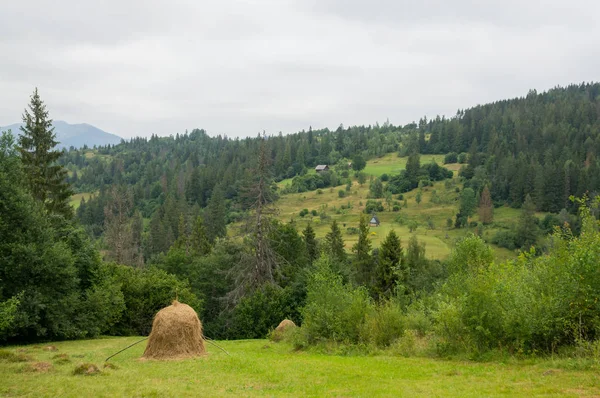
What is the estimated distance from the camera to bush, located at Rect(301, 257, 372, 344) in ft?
83.1

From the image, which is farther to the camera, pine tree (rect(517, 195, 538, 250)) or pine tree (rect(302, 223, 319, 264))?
pine tree (rect(517, 195, 538, 250))

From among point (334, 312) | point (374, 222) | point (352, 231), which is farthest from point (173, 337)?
point (374, 222)

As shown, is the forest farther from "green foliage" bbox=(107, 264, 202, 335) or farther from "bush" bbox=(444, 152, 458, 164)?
"bush" bbox=(444, 152, 458, 164)

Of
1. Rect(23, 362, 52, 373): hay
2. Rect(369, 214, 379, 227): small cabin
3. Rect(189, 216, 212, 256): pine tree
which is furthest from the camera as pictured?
Rect(369, 214, 379, 227): small cabin

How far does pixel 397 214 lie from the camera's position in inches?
5359

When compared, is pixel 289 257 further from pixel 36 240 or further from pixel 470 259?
pixel 36 240

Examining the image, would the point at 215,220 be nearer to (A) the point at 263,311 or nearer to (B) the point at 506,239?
(B) the point at 506,239

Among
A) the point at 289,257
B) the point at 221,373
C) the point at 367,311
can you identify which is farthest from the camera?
the point at 289,257

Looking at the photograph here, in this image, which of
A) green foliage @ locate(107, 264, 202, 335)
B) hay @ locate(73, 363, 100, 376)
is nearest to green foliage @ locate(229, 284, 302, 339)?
green foliage @ locate(107, 264, 202, 335)

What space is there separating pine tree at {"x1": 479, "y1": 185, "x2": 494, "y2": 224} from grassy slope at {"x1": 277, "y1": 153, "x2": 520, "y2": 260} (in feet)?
7.42

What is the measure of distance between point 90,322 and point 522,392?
96.5 feet

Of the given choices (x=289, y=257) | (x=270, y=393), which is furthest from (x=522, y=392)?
(x=289, y=257)

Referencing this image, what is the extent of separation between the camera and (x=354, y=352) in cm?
2325

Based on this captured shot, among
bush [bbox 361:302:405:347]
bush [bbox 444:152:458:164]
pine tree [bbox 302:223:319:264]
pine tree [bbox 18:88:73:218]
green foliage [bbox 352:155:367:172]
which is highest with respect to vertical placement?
bush [bbox 444:152:458:164]
